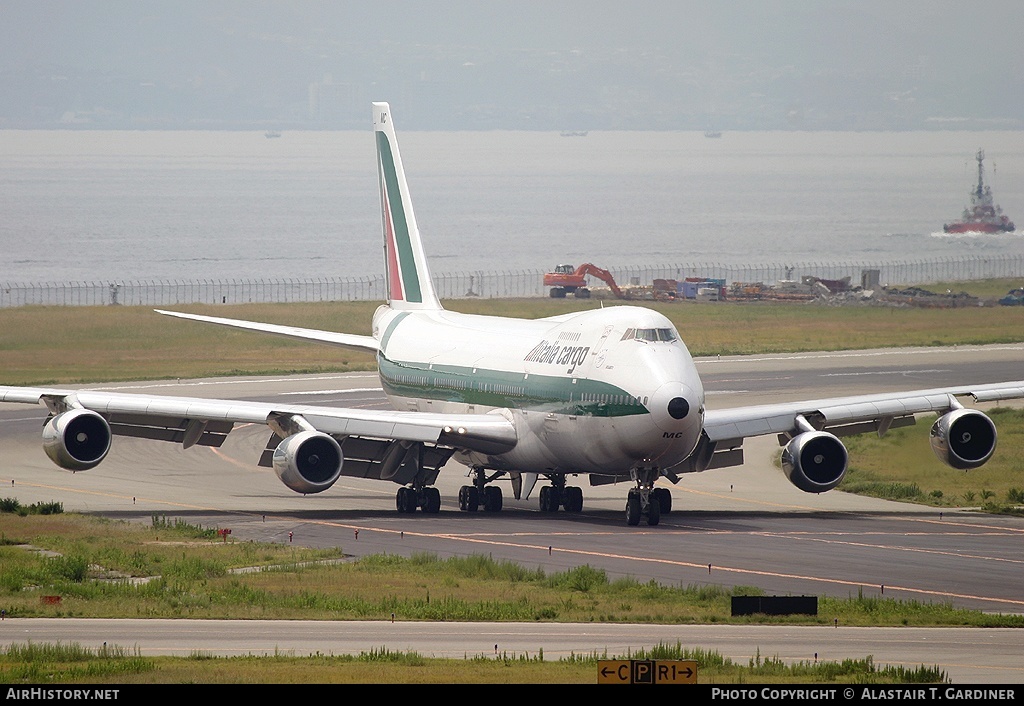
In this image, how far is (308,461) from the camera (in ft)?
167

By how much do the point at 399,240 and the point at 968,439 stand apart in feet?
87.2

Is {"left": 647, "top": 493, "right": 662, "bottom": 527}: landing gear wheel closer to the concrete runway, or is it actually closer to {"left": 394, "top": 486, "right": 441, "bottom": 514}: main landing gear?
the concrete runway

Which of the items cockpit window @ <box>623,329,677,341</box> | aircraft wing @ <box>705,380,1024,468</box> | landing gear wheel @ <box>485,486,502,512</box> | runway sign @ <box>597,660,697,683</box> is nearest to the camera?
runway sign @ <box>597,660,697,683</box>

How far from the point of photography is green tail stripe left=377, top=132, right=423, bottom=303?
229 ft

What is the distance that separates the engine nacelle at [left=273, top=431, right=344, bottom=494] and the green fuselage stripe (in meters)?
6.63

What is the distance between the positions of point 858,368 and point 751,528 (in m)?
56.1

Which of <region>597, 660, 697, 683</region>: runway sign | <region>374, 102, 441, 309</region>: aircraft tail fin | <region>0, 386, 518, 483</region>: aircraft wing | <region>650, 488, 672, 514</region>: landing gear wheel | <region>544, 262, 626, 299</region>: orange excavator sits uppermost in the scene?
<region>544, 262, 626, 299</region>: orange excavator

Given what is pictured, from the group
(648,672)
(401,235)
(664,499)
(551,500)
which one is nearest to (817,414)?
(664,499)

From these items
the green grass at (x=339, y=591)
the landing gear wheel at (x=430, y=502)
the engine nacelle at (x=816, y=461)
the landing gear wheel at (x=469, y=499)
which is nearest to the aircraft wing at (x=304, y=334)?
the landing gear wheel at (x=469, y=499)

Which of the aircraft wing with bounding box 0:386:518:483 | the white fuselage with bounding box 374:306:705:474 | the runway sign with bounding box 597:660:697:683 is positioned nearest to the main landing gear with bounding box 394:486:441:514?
the aircraft wing with bounding box 0:386:518:483

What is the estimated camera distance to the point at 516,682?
26.3m

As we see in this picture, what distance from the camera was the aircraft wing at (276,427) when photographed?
5147cm

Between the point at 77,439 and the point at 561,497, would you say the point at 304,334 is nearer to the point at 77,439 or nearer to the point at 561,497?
the point at 561,497

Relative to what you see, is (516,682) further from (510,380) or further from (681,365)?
(510,380)
